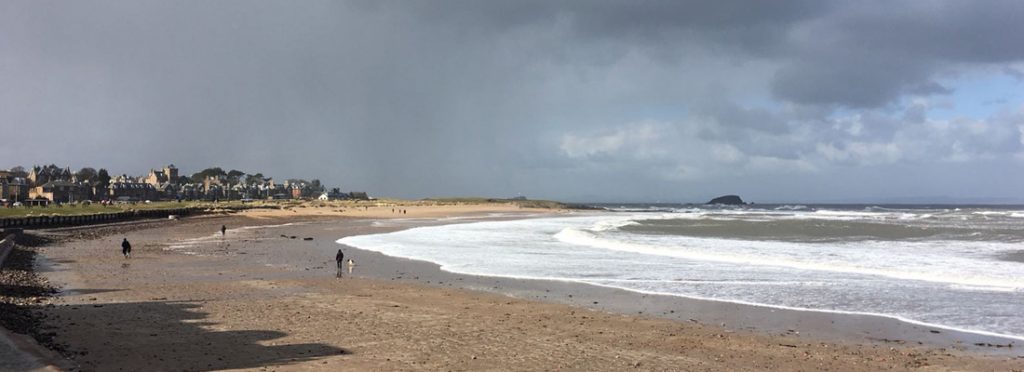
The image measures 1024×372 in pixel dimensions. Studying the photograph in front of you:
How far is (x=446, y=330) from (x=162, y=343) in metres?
4.79

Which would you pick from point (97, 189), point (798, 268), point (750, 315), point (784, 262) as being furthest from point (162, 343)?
point (97, 189)

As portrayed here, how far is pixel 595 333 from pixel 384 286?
845 centimetres

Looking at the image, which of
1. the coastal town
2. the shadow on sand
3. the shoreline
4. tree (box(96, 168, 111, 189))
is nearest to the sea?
the shoreline

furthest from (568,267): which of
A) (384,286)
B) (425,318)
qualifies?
(425,318)

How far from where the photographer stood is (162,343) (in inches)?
Answer: 408

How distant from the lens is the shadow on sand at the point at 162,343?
9117mm

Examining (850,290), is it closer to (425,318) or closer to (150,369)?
(425,318)

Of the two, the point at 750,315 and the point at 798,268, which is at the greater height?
the point at 798,268

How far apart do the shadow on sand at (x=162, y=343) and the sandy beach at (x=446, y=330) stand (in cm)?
3

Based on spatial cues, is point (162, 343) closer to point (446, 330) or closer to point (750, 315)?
point (446, 330)

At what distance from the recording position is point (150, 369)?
28.6ft

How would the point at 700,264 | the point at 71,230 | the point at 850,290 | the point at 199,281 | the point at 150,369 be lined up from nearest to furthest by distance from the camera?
the point at 150,369 < the point at 850,290 < the point at 199,281 < the point at 700,264 < the point at 71,230

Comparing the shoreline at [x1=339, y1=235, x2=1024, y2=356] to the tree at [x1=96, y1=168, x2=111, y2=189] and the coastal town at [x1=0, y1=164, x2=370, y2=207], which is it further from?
the tree at [x1=96, y1=168, x2=111, y2=189]

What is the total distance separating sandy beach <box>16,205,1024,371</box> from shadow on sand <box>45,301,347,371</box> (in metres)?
0.03
